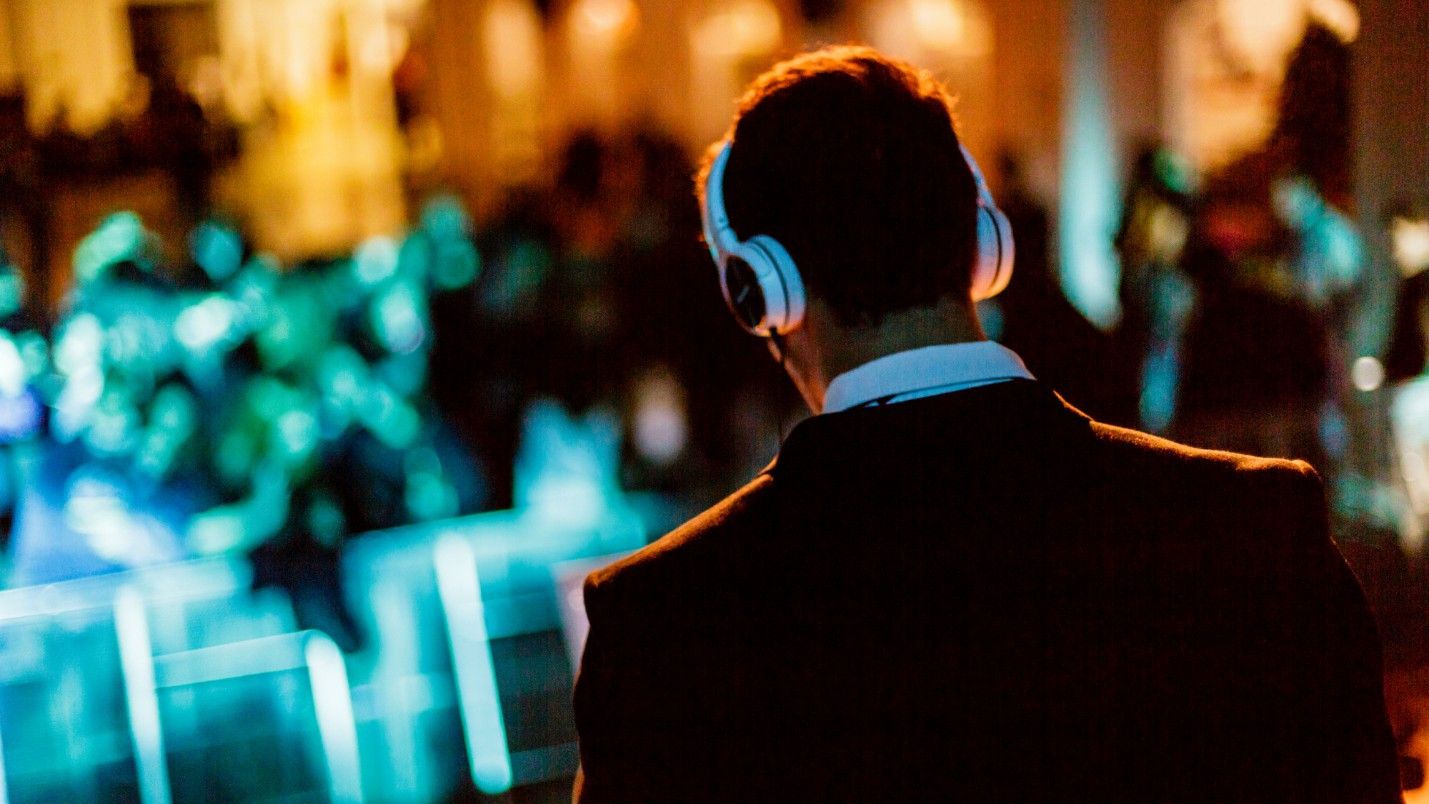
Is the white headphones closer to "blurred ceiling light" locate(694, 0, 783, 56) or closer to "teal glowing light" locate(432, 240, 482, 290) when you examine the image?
"teal glowing light" locate(432, 240, 482, 290)

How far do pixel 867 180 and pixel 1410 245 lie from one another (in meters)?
3.67

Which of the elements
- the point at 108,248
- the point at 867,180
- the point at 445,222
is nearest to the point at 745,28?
the point at 445,222

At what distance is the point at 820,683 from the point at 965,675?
0.37ft

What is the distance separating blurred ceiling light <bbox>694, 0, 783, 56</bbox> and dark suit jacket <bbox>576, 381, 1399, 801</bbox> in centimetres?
1016

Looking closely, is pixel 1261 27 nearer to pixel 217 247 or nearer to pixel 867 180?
pixel 217 247

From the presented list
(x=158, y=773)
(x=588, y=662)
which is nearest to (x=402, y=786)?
(x=158, y=773)

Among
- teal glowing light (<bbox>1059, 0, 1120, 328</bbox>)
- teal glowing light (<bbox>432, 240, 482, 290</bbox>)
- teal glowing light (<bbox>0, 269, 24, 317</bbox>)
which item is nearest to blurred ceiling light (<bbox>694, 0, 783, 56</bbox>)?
teal glowing light (<bbox>1059, 0, 1120, 328</bbox>)

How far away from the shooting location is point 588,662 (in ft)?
3.71

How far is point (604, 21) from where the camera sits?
10609 millimetres

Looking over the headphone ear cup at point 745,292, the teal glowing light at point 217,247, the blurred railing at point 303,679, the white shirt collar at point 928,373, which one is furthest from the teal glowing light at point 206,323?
the white shirt collar at point 928,373

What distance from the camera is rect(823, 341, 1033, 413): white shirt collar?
1.13 metres

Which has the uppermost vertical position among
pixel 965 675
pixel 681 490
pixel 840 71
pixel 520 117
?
pixel 520 117

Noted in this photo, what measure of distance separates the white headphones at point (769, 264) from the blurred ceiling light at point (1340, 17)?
282 cm

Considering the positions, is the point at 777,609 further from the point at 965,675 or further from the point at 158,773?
the point at 158,773
